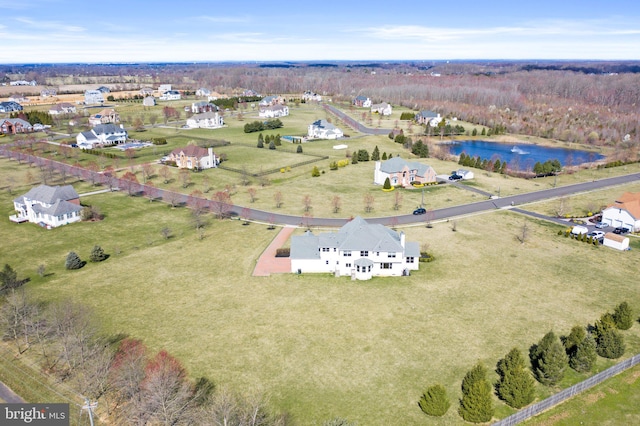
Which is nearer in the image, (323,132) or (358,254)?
(358,254)

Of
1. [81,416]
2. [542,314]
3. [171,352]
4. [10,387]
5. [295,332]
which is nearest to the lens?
[81,416]

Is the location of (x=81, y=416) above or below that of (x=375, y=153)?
below

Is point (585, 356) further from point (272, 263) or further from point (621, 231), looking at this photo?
point (621, 231)

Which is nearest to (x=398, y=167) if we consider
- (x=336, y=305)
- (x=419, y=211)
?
(x=419, y=211)

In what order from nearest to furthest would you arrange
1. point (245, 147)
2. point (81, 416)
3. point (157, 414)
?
point (157, 414), point (81, 416), point (245, 147)

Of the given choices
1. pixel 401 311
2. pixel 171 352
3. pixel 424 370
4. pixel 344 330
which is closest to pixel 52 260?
pixel 171 352

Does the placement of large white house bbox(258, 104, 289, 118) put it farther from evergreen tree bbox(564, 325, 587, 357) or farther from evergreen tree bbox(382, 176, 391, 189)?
evergreen tree bbox(564, 325, 587, 357)

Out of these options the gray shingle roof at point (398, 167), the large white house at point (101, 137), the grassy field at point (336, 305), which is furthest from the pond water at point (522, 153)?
the large white house at point (101, 137)

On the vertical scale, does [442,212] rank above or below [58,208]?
below

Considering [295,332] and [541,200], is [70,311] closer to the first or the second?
[295,332]
